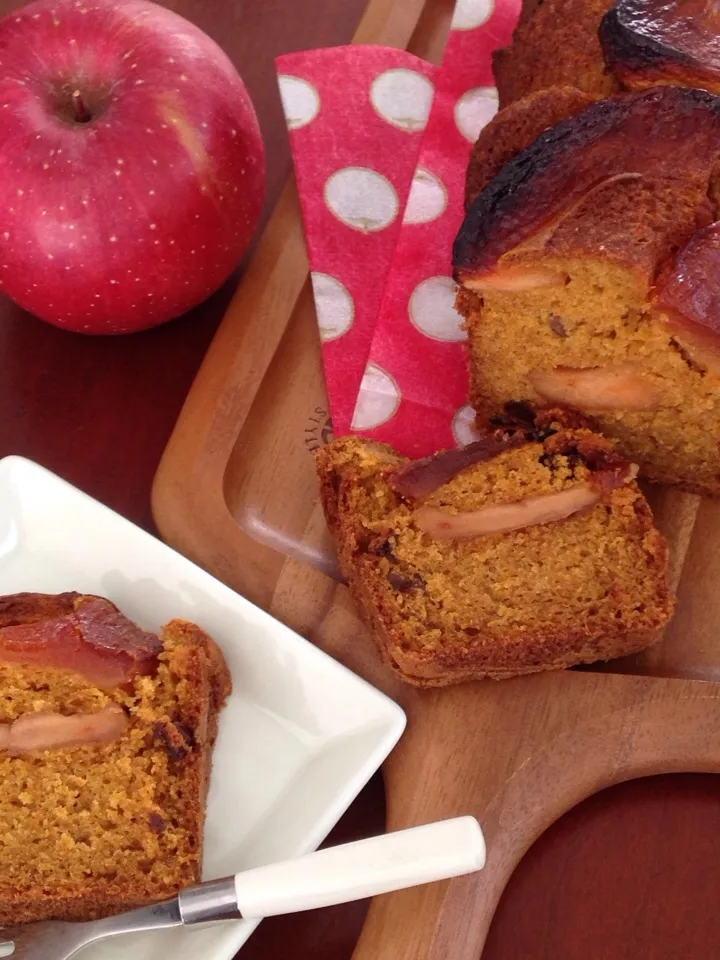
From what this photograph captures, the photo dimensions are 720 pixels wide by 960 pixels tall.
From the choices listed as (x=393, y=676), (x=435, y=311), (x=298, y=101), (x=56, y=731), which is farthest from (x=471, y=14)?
(x=56, y=731)

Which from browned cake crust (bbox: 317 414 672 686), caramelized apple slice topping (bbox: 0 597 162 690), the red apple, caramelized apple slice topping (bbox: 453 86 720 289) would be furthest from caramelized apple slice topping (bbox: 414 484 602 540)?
the red apple

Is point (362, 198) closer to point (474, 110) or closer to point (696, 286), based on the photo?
point (474, 110)

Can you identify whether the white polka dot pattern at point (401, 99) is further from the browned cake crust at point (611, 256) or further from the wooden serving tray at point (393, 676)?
the browned cake crust at point (611, 256)

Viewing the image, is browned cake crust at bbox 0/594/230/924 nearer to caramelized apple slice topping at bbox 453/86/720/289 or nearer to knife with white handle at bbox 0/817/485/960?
knife with white handle at bbox 0/817/485/960

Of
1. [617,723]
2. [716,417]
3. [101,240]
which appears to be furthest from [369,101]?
[617,723]

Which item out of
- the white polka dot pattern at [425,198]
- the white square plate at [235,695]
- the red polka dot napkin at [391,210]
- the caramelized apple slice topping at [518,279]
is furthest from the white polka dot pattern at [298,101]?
the white square plate at [235,695]

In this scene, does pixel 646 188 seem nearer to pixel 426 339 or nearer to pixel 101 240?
pixel 426 339
